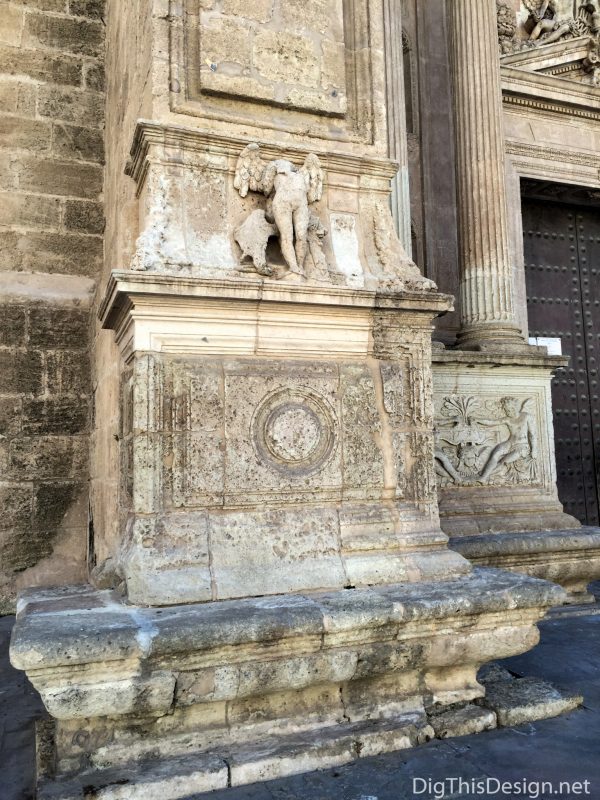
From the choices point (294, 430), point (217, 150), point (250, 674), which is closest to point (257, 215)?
point (217, 150)

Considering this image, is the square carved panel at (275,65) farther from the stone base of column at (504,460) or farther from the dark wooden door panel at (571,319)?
the dark wooden door panel at (571,319)

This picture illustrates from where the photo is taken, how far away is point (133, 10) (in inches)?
139

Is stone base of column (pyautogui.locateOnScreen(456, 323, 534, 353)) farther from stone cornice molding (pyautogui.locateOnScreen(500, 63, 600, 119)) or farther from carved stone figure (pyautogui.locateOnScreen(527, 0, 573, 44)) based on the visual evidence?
carved stone figure (pyautogui.locateOnScreen(527, 0, 573, 44))

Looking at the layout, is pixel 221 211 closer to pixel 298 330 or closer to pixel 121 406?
pixel 298 330

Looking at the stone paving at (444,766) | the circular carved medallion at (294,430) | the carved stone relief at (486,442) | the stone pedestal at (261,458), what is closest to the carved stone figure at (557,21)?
the carved stone relief at (486,442)

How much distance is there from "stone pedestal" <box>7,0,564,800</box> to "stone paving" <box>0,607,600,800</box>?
0.09 meters

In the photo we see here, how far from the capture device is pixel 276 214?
3074 mm

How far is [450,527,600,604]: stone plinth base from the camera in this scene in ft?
14.8

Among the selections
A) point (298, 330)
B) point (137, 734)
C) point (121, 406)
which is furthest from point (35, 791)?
point (298, 330)

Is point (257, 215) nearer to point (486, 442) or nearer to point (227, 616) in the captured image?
point (227, 616)

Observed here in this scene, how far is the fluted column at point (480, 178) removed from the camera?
19.4 ft

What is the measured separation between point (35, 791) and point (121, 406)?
159cm

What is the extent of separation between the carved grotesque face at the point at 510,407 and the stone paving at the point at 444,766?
8.45 feet

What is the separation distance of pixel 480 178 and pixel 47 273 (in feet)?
12.7
